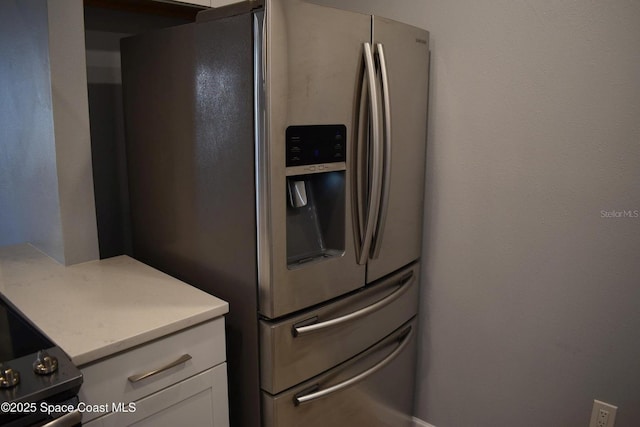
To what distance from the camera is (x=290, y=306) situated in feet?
4.41

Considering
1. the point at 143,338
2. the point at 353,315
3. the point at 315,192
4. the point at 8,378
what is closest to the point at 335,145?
the point at 315,192

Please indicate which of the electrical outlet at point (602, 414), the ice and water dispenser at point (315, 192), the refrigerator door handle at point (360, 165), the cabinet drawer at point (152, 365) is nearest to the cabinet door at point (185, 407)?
the cabinet drawer at point (152, 365)

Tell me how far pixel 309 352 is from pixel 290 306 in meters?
0.18

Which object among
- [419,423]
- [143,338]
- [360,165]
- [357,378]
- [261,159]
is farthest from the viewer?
[419,423]

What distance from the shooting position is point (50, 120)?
4.99 ft

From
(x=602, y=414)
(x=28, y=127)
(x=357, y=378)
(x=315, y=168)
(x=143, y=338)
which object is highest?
(x=28, y=127)

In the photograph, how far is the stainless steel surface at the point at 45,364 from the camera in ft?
3.06

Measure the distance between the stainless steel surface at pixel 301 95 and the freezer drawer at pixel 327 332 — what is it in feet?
0.17

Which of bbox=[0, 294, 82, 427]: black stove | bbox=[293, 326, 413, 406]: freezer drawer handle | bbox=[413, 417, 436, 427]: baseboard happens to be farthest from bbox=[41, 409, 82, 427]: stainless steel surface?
bbox=[413, 417, 436, 427]: baseboard

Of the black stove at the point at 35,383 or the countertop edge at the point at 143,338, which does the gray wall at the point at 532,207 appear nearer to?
the countertop edge at the point at 143,338

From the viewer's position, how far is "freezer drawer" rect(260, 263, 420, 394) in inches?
53.2

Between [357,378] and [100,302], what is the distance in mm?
847

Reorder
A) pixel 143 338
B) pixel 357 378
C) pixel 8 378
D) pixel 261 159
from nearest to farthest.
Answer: pixel 8 378, pixel 143 338, pixel 261 159, pixel 357 378

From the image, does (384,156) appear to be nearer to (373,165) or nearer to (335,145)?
(373,165)
